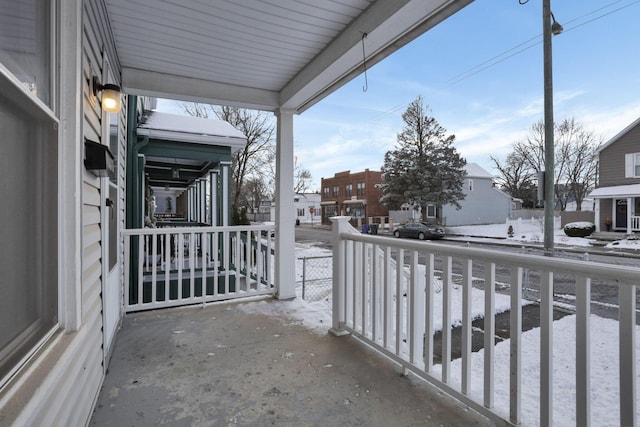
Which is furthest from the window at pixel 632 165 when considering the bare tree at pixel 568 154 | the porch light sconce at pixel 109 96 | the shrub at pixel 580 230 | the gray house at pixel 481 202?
the porch light sconce at pixel 109 96

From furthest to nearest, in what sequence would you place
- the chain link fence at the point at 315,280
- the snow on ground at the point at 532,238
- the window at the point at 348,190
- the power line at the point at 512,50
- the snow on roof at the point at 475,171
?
the window at the point at 348,190, the snow on roof at the point at 475,171, the snow on ground at the point at 532,238, the chain link fence at the point at 315,280, the power line at the point at 512,50

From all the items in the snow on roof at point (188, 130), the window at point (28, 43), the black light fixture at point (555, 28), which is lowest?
the window at point (28, 43)

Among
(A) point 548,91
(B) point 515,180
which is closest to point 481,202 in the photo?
(B) point 515,180

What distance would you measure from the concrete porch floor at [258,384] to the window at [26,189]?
0.97 meters

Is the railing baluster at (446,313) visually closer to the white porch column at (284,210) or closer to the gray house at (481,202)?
the white porch column at (284,210)

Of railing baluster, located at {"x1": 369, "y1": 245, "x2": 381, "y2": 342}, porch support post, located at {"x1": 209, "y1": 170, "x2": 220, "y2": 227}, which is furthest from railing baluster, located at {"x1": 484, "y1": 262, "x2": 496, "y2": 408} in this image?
porch support post, located at {"x1": 209, "y1": 170, "x2": 220, "y2": 227}

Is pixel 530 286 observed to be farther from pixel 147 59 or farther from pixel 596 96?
pixel 147 59

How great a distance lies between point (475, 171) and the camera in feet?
83.3

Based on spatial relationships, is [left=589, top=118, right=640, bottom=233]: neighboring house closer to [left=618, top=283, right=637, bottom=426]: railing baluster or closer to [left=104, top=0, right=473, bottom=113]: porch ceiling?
[left=104, top=0, right=473, bottom=113]: porch ceiling

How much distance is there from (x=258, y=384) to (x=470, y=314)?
1.35 meters

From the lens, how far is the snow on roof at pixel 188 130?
4821mm

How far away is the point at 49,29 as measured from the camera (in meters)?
1.16

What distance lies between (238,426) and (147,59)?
120 inches

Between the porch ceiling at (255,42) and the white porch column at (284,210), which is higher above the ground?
the porch ceiling at (255,42)
